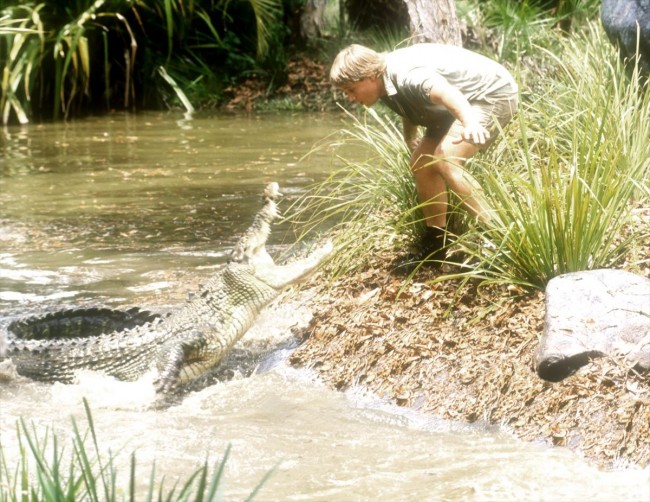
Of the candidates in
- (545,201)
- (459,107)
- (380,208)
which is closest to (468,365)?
(545,201)

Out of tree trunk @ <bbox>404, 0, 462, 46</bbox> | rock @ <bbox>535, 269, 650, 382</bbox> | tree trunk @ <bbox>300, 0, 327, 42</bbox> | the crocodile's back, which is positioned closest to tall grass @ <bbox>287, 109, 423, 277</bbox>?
the crocodile's back

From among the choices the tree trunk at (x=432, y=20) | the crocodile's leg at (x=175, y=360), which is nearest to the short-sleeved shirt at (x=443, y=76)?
the crocodile's leg at (x=175, y=360)

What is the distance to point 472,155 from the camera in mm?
5598

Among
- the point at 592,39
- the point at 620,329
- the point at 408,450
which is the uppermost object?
the point at 592,39

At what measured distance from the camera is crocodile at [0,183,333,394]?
5.80 meters

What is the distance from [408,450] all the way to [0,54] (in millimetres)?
13657

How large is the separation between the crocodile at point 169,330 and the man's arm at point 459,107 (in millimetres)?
1148

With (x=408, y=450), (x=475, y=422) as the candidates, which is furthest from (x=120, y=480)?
(x=475, y=422)

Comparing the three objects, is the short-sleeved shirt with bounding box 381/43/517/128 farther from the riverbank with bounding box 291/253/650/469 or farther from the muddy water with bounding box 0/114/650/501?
the muddy water with bounding box 0/114/650/501

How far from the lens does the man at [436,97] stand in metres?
5.48

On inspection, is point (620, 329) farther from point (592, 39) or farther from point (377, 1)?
point (377, 1)

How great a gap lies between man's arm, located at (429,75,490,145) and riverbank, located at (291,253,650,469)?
33.1 inches

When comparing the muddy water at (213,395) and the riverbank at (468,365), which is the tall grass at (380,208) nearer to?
the riverbank at (468,365)

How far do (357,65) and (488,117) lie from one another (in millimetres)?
807
